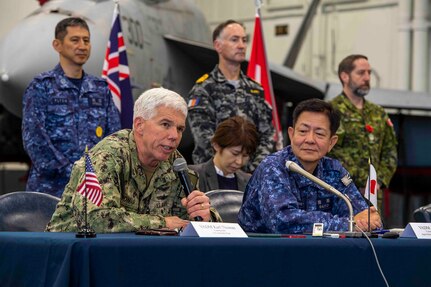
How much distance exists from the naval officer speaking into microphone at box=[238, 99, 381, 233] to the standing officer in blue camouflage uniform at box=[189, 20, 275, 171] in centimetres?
248

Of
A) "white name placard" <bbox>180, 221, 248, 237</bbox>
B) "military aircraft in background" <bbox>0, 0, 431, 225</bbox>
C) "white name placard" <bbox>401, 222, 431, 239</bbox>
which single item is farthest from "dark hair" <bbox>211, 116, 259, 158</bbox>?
"military aircraft in background" <bbox>0, 0, 431, 225</bbox>

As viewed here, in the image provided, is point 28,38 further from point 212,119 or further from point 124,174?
point 124,174

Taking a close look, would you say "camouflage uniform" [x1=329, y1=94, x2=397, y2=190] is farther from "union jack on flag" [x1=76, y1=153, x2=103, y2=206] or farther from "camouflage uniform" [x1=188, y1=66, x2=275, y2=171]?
"union jack on flag" [x1=76, y1=153, x2=103, y2=206]

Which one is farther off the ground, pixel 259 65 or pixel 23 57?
pixel 23 57

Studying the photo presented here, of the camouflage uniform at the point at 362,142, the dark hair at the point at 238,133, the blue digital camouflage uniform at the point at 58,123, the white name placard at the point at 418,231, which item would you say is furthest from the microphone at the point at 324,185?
the camouflage uniform at the point at 362,142

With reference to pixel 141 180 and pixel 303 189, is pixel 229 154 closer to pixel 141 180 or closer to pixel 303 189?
pixel 303 189

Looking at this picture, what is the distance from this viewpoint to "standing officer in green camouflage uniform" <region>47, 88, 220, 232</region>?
3.84 m

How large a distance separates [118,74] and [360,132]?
7.03ft

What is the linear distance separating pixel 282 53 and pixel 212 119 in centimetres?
1667

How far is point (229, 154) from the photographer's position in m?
6.02

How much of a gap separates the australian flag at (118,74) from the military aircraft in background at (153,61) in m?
1.25

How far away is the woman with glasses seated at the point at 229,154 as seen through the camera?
19.4 ft
